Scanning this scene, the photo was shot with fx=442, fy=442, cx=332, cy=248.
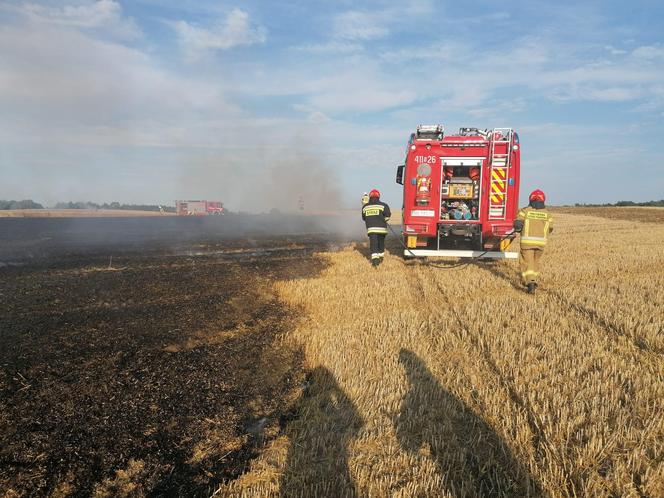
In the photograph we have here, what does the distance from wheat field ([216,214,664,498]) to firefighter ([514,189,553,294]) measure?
774 mm

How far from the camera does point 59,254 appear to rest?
15.2 meters

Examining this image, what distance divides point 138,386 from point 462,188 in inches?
368

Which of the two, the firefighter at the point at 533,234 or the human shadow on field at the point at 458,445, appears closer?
the human shadow on field at the point at 458,445

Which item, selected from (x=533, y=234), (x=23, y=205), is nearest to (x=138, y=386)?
(x=533, y=234)

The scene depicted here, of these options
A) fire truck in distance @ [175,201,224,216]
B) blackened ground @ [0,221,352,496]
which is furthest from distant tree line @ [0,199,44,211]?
blackened ground @ [0,221,352,496]

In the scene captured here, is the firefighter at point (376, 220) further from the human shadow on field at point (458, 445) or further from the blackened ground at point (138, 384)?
the human shadow on field at point (458, 445)

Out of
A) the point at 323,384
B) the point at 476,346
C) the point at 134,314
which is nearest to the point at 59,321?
the point at 134,314

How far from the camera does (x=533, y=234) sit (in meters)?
8.62

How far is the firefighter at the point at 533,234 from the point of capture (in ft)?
28.0

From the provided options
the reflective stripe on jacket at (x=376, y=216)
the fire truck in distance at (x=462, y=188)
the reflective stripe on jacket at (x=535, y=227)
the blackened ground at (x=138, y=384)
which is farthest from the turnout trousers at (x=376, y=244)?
the reflective stripe on jacket at (x=535, y=227)

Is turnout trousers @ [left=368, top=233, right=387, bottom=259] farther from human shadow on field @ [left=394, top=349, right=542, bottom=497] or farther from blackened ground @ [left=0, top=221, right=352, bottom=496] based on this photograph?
human shadow on field @ [left=394, top=349, right=542, bottom=497]

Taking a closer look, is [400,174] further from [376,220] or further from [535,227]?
[535,227]

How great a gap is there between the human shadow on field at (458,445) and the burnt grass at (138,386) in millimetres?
1189

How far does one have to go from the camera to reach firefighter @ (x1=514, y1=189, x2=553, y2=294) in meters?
8.52
